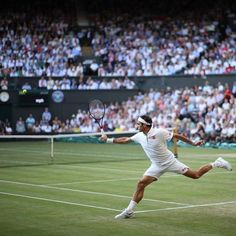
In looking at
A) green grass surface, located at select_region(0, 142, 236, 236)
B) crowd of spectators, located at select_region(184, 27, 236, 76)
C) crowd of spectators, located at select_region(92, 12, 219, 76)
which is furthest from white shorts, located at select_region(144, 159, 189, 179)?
crowd of spectators, located at select_region(92, 12, 219, 76)

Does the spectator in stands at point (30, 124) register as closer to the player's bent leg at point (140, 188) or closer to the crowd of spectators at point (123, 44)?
the crowd of spectators at point (123, 44)

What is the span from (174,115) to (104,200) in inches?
860

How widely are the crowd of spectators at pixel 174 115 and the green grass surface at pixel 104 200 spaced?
31.1ft

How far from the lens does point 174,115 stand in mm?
35781

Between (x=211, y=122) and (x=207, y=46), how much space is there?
783 cm

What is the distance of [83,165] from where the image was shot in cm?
2316

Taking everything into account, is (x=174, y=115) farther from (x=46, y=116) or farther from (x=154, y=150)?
(x=154, y=150)

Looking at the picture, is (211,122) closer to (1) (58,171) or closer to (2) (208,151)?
(2) (208,151)

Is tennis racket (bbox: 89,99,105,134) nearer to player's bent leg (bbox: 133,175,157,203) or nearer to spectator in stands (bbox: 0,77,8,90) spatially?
player's bent leg (bbox: 133,175,157,203)

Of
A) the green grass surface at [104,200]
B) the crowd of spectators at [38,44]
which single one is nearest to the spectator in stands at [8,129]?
the crowd of spectators at [38,44]

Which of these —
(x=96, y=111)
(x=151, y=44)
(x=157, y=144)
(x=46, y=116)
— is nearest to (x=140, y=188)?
(x=157, y=144)

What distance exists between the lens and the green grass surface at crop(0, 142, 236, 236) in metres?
10.9

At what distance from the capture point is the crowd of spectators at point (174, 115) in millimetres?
33531

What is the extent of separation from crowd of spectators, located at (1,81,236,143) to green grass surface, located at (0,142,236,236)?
9482 millimetres
